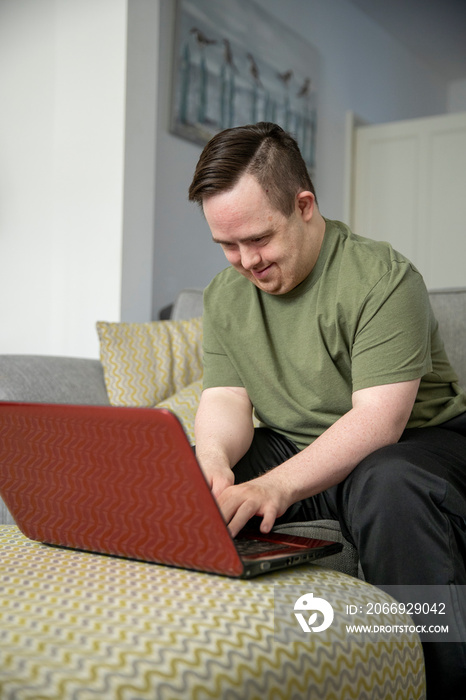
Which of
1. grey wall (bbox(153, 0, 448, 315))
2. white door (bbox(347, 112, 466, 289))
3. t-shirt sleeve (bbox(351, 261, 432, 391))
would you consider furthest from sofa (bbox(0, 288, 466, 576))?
white door (bbox(347, 112, 466, 289))

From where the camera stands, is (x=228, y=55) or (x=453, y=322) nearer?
(x=453, y=322)

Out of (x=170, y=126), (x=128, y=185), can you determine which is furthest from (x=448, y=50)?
(x=128, y=185)

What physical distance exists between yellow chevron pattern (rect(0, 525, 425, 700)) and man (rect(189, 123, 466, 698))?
13cm

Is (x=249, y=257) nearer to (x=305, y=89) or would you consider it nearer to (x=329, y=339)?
(x=329, y=339)

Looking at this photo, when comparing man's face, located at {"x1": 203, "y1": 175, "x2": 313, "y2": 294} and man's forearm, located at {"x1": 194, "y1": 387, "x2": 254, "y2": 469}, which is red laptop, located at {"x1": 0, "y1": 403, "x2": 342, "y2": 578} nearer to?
man's forearm, located at {"x1": 194, "y1": 387, "x2": 254, "y2": 469}

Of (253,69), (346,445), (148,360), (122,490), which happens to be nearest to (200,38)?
(253,69)

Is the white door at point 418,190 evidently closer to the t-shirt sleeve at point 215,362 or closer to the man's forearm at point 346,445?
the t-shirt sleeve at point 215,362

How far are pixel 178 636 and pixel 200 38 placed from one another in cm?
324

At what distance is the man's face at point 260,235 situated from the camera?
3.92 ft

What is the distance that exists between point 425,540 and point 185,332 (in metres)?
1.31

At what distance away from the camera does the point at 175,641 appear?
0.64 meters

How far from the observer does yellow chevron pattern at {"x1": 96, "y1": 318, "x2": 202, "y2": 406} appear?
204cm

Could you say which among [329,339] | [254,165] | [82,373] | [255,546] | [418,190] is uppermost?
[418,190]

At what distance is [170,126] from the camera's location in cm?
328
